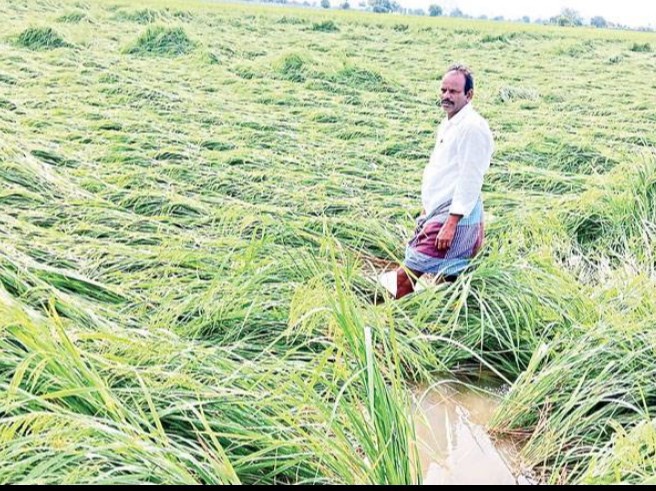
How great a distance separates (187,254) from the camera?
289 centimetres

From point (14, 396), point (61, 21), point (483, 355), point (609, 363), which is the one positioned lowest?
point (483, 355)

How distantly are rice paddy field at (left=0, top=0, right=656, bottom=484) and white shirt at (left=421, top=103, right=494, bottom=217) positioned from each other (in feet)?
1.03

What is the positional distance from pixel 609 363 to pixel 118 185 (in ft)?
9.85

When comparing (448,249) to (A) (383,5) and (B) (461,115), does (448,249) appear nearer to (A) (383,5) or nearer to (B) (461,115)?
(B) (461,115)

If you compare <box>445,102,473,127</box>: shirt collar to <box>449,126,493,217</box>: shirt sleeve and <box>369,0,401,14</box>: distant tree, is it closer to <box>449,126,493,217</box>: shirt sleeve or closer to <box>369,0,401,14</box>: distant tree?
<box>449,126,493,217</box>: shirt sleeve

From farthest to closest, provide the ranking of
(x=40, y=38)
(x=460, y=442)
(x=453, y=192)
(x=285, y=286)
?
(x=40, y=38)
(x=453, y=192)
(x=285, y=286)
(x=460, y=442)

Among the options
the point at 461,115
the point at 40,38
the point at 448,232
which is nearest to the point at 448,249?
the point at 448,232

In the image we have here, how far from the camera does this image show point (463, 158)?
2.62 m

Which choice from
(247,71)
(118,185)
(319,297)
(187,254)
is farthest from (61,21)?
(319,297)

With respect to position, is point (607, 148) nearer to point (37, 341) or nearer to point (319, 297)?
point (319, 297)

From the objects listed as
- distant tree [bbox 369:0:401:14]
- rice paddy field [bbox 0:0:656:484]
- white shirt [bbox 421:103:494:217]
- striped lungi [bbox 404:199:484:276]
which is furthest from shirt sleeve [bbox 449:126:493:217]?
distant tree [bbox 369:0:401:14]

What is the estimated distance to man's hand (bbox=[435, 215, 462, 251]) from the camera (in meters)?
2.68

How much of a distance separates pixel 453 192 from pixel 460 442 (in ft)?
3.57

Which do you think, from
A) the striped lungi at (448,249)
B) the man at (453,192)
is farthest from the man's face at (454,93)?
the striped lungi at (448,249)
